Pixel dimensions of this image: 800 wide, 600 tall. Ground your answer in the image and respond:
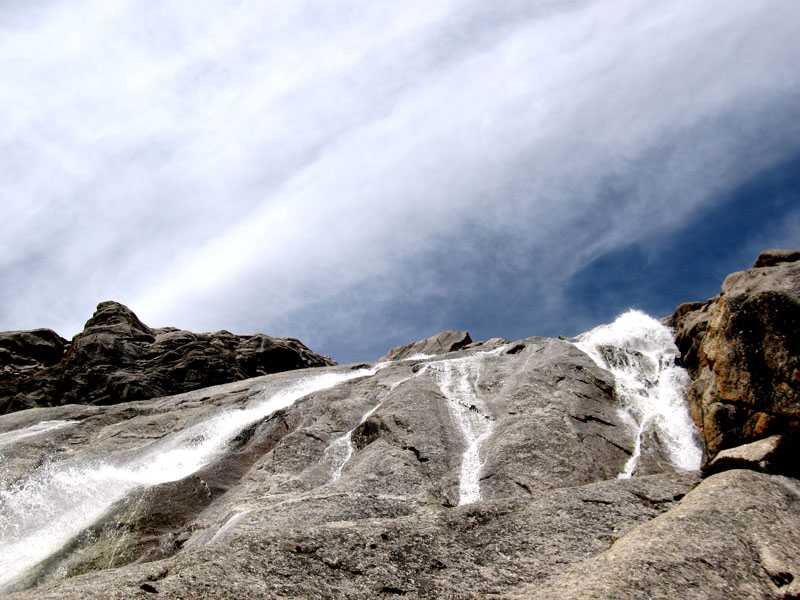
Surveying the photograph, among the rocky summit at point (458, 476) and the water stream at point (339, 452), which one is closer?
the rocky summit at point (458, 476)

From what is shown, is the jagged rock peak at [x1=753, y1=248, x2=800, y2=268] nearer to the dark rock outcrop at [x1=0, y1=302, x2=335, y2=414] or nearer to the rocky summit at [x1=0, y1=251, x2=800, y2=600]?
the rocky summit at [x1=0, y1=251, x2=800, y2=600]

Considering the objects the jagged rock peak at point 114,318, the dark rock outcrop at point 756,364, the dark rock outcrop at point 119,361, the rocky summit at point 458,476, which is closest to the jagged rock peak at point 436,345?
the dark rock outcrop at point 119,361

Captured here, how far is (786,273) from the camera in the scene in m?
20.2

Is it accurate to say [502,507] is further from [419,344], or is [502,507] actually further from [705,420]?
[419,344]

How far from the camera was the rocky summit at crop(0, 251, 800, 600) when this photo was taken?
11.3 meters

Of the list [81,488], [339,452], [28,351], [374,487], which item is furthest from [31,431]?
[374,487]

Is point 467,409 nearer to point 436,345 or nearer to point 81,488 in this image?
point 81,488

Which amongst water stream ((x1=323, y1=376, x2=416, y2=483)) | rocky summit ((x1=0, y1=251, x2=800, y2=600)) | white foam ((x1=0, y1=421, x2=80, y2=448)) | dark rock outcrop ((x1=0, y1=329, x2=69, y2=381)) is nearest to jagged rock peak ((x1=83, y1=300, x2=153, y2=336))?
dark rock outcrop ((x1=0, y1=329, x2=69, y2=381))

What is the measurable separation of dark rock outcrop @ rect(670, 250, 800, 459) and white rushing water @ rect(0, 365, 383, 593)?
65.9 ft

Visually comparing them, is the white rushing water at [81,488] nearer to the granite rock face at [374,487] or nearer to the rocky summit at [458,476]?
the rocky summit at [458,476]

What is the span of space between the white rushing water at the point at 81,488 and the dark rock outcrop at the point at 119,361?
17239 mm

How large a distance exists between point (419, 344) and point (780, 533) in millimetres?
47669

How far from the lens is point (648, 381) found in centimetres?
2889

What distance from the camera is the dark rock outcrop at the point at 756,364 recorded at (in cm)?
1700
